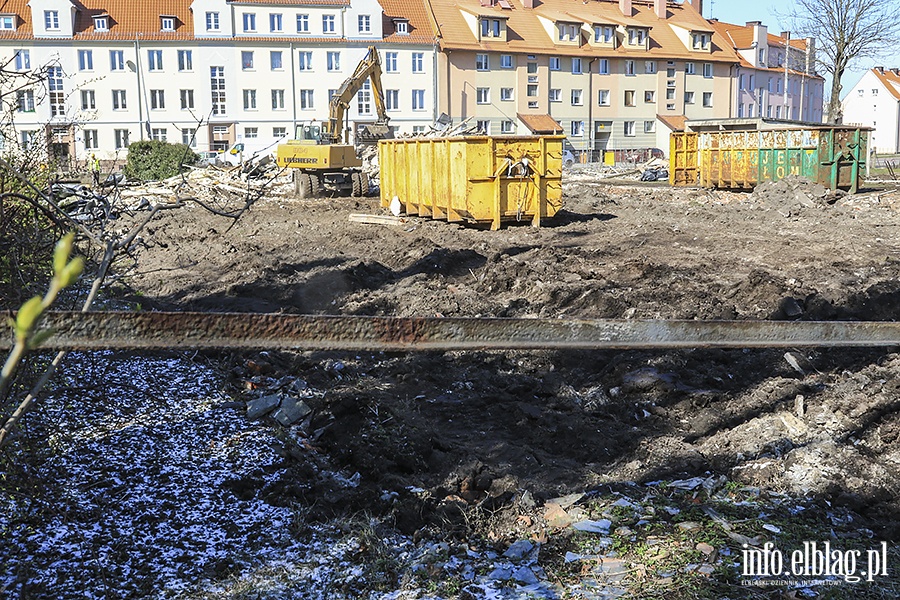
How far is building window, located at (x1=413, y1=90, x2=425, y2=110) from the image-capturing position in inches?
2203

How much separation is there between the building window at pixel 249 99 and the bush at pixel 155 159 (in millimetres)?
16030

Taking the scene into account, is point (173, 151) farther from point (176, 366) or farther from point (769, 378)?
point (769, 378)

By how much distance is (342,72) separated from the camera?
5447 centimetres

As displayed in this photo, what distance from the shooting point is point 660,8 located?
6731 cm

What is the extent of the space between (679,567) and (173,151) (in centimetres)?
3512

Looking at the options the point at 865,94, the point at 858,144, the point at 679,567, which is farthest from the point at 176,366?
the point at 865,94

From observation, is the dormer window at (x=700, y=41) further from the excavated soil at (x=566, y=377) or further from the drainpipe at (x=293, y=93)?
the excavated soil at (x=566, y=377)

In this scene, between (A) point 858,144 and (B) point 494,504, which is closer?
(B) point 494,504

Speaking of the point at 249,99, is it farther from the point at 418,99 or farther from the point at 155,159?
the point at 155,159

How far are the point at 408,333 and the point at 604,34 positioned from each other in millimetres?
63166

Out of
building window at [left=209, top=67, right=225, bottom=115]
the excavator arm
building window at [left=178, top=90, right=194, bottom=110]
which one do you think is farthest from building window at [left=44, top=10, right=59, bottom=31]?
the excavator arm

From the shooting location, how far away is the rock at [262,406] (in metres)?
6.00

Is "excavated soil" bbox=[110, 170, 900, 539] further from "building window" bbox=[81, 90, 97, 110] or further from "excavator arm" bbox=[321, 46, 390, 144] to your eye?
"building window" bbox=[81, 90, 97, 110]

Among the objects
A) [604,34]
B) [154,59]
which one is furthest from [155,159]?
[604,34]
